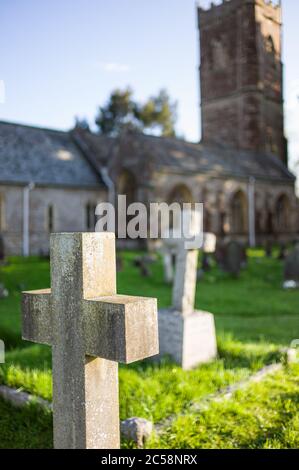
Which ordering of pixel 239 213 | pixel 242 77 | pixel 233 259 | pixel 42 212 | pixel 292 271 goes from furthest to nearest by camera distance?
pixel 242 77 < pixel 239 213 < pixel 42 212 < pixel 233 259 < pixel 292 271

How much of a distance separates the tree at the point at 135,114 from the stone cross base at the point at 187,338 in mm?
38235

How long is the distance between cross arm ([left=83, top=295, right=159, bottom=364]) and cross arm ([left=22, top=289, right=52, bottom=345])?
1.02 ft

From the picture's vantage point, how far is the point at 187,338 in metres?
4.96

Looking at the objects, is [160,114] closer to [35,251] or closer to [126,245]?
[126,245]

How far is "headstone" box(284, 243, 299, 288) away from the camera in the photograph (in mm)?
11613

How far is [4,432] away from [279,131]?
3457 cm

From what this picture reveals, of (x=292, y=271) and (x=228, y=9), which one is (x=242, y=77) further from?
(x=292, y=271)

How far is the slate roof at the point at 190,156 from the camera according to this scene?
74.5ft

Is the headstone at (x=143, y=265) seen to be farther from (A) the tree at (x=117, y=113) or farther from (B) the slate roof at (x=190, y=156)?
(A) the tree at (x=117, y=113)

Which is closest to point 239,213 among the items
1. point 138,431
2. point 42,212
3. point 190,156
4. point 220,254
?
point 190,156

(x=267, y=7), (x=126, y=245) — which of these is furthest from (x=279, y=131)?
(x=126, y=245)

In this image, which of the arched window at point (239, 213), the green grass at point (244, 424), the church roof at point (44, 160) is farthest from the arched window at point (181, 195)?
the green grass at point (244, 424)

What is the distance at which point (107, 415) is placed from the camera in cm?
203

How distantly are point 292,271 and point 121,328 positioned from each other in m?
10.9
